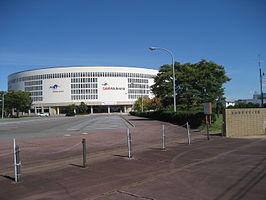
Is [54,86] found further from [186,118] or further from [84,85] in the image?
[186,118]

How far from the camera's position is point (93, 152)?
11414mm

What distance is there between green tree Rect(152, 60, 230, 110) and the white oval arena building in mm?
89361

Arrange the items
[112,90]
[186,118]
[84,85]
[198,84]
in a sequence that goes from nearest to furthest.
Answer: [186,118] → [198,84] → [84,85] → [112,90]

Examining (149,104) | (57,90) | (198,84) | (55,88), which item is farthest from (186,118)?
(55,88)

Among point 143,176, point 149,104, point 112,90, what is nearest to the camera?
point 143,176

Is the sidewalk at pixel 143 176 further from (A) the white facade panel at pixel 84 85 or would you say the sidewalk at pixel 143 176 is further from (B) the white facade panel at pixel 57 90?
(B) the white facade panel at pixel 57 90

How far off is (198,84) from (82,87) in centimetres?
9910

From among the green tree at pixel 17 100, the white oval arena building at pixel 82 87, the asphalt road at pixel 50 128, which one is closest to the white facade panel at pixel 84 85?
the white oval arena building at pixel 82 87

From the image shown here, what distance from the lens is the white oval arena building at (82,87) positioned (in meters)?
Answer: 124

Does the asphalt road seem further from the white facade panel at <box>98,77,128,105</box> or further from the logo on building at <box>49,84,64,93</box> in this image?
the logo on building at <box>49,84,64,93</box>

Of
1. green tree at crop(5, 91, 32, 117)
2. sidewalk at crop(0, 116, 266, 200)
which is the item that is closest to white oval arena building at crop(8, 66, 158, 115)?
green tree at crop(5, 91, 32, 117)

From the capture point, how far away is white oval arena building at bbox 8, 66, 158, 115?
124188 millimetres

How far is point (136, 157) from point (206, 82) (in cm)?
2334

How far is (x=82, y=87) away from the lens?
125 meters
